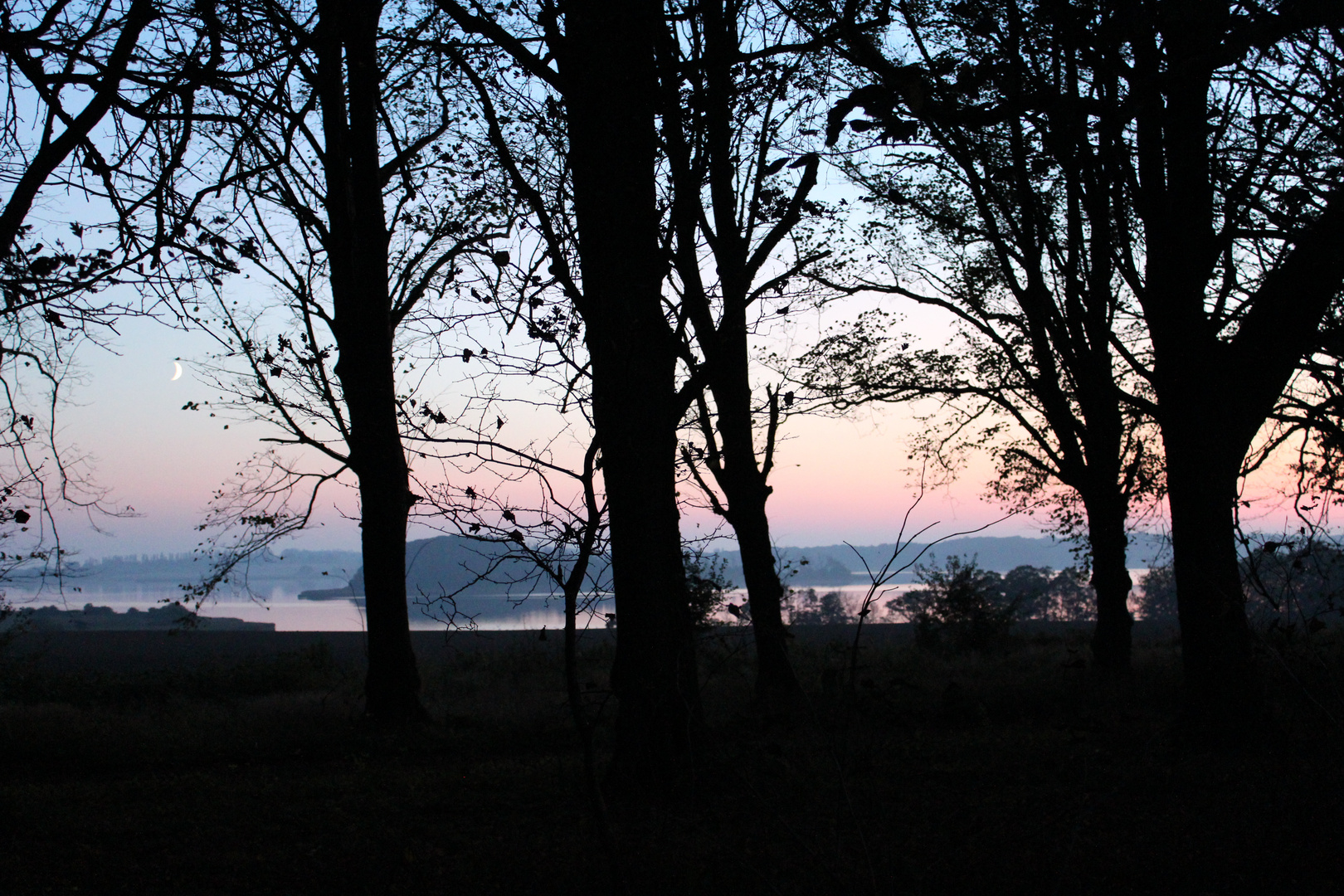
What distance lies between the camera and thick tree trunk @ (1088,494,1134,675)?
12914 mm

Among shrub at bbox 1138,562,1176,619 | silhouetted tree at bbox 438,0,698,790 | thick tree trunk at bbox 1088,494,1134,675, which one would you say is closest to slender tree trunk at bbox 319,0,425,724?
silhouetted tree at bbox 438,0,698,790

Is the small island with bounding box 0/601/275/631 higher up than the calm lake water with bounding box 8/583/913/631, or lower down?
lower down

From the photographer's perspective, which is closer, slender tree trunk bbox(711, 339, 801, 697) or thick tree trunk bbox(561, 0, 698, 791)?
thick tree trunk bbox(561, 0, 698, 791)

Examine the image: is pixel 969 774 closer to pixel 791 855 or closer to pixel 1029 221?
pixel 791 855

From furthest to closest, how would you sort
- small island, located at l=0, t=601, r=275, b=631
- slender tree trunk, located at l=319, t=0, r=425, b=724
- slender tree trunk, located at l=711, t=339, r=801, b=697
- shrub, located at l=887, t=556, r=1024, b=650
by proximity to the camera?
small island, located at l=0, t=601, r=275, b=631 < shrub, located at l=887, t=556, r=1024, b=650 < slender tree trunk, located at l=711, t=339, r=801, b=697 < slender tree trunk, located at l=319, t=0, r=425, b=724

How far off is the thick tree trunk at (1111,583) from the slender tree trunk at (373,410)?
Answer: 9.77 metres

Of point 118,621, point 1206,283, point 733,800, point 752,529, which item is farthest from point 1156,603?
point 118,621

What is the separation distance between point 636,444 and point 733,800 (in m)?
2.44

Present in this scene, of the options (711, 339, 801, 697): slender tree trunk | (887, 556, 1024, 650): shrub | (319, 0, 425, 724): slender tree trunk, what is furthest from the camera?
(887, 556, 1024, 650): shrub

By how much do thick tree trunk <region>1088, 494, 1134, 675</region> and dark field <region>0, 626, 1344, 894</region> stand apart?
71cm

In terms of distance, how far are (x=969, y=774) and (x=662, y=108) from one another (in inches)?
216

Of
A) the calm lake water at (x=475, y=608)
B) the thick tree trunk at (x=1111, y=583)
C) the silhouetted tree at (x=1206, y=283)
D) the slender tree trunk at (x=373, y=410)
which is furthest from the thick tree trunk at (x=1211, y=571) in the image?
the slender tree trunk at (x=373, y=410)

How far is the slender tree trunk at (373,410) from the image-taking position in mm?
10734

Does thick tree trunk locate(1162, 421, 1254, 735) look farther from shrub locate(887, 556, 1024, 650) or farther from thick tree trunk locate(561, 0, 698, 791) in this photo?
shrub locate(887, 556, 1024, 650)
